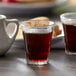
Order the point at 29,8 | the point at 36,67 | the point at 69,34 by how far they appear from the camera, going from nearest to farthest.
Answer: the point at 36,67 → the point at 69,34 → the point at 29,8

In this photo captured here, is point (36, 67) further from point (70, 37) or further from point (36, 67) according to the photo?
point (70, 37)

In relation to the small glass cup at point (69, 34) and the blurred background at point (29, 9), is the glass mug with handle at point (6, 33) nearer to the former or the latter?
the small glass cup at point (69, 34)

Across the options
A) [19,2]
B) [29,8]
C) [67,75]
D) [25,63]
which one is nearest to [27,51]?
[25,63]

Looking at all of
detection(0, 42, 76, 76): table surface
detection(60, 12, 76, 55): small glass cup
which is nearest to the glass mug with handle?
detection(0, 42, 76, 76): table surface

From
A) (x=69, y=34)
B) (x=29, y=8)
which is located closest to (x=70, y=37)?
(x=69, y=34)

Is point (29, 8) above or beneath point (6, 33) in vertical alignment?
beneath

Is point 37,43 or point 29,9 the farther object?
point 29,9

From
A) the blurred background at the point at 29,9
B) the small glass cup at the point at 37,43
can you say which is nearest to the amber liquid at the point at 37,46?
the small glass cup at the point at 37,43

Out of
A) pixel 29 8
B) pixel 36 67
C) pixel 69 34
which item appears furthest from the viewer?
pixel 29 8
